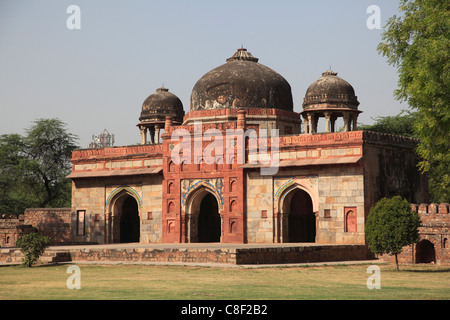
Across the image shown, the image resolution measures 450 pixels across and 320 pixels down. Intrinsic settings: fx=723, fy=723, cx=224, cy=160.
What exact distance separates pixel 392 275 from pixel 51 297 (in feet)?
28.5

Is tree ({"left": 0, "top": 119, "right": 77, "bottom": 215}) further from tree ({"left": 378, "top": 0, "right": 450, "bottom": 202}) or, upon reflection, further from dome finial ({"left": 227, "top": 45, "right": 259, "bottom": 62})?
tree ({"left": 378, "top": 0, "right": 450, "bottom": 202})

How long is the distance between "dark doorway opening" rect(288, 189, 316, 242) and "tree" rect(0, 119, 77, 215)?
16.7 metres

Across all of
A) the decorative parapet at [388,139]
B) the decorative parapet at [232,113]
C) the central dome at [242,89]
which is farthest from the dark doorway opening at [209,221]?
the decorative parapet at [388,139]

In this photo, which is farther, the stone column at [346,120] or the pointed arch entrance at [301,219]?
the stone column at [346,120]

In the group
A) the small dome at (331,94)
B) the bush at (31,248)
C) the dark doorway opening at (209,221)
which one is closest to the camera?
the bush at (31,248)

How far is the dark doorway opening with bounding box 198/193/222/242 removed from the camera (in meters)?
29.4

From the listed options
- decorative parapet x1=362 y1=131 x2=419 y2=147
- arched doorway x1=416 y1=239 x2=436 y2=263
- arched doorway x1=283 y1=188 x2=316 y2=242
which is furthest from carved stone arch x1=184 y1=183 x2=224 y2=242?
arched doorway x1=416 y1=239 x2=436 y2=263

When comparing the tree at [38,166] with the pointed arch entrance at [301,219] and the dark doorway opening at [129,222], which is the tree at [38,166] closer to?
the dark doorway opening at [129,222]

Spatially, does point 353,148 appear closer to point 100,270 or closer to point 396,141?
point 396,141

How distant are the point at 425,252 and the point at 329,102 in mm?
7748

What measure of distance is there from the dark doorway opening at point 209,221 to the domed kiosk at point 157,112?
14.4ft

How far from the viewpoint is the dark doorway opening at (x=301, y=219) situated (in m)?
27.5

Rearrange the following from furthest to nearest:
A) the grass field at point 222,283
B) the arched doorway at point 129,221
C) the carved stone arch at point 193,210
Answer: the arched doorway at point 129,221
the carved stone arch at point 193,210
the grass field at point 222,283

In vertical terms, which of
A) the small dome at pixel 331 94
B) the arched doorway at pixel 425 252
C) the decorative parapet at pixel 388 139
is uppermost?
the small dome at pixel 331 94
